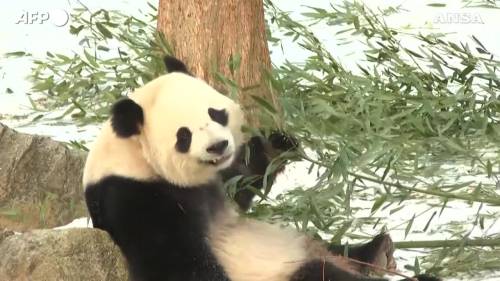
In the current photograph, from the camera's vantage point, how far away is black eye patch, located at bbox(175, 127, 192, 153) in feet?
10.0

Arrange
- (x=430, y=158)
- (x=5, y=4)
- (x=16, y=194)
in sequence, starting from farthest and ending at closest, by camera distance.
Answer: (x=5, y=4) → (x=16, y=194) → (x=430, y=158)

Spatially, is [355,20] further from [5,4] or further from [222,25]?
[5,4]

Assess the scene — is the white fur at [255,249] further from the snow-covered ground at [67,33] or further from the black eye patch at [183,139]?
the snow-covered ground at [67,33]

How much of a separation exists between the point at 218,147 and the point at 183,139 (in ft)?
0.46

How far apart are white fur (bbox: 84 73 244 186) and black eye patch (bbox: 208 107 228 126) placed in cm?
2

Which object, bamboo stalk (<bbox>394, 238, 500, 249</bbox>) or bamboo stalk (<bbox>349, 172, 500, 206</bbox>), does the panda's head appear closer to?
bamboo stalk (<bbox>349, 172, 500, 206</bbox>)

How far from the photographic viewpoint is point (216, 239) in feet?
10.9

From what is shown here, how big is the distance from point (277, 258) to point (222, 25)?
1485mm

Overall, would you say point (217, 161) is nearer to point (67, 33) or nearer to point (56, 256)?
point (56, 256)

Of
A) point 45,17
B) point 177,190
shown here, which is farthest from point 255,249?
point 45,17

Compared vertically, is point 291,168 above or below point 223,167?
below

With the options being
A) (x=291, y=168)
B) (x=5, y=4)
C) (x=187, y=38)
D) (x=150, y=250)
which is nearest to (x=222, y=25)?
(x=187, y=38)

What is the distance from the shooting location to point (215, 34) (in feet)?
14.6

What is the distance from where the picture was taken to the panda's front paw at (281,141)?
3.40 m
